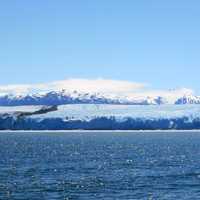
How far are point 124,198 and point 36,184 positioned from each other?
470 inches

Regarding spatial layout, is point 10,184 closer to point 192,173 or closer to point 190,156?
point 192,173

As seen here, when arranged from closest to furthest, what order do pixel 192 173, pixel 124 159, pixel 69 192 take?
1. pixel 69 192
2. pixel 192 173
3. pixel 124 159

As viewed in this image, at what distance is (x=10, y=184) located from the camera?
63.7 meters

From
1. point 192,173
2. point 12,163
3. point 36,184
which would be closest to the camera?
point 36,184

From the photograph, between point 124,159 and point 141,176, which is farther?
point 124,159

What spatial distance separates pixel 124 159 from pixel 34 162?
14.7 m

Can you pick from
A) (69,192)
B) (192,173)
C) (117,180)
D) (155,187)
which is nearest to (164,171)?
(192,173)

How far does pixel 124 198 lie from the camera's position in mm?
54562

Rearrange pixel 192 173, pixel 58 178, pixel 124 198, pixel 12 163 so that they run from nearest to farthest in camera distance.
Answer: pixel 124 198 → pixel 58 178 → pixel 192 173 → pixel 12 163

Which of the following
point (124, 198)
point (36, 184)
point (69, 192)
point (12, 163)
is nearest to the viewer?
point (124, 198)

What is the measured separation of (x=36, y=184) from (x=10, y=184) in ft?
8.19

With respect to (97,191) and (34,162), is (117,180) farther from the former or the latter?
(34,162)

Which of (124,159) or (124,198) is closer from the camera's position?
(124,198)

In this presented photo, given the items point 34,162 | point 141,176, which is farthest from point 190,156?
point 141,176
